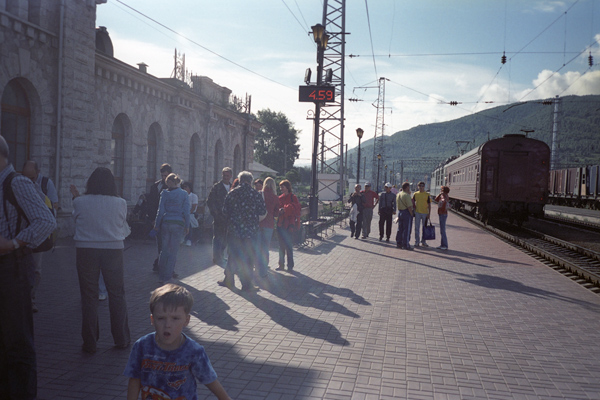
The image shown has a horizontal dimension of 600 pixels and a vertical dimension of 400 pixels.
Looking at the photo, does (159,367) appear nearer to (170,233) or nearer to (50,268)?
(170,233)

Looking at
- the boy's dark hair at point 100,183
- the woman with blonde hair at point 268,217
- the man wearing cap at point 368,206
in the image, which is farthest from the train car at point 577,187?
the boy's dark hair at point 100,183

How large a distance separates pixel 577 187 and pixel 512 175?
18.8 m

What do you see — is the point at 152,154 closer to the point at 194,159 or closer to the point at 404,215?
the point at 194,159

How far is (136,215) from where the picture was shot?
1533cm

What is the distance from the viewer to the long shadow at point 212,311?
651cm

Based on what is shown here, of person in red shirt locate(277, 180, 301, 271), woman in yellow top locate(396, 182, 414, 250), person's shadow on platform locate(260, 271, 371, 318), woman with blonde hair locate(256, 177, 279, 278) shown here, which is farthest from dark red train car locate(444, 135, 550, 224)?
woman with blonde hair locate(256, 177, 279, 278)

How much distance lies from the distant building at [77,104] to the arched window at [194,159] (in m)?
2.19

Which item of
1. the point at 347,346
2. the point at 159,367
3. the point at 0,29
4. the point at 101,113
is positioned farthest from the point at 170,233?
the point at 101,113

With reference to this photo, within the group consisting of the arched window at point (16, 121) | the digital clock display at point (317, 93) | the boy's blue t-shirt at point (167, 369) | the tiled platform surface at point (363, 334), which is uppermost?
the digital clock display at point (317, 93)

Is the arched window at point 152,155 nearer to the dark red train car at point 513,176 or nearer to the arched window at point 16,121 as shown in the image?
the arched window at point 16,121

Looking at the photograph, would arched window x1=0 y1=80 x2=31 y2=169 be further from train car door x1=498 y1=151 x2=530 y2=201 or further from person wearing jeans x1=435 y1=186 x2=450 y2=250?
train car door x1=498 y1=151 x2=530 y2=201

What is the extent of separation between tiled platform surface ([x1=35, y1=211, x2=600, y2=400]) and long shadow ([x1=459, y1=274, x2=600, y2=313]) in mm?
22

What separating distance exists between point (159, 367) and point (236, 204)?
229 inches

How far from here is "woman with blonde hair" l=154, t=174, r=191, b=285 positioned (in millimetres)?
8555
